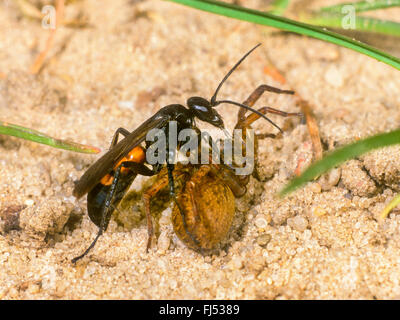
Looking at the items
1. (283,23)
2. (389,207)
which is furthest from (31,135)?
(389,207)

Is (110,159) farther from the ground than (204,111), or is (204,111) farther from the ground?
(204,111)

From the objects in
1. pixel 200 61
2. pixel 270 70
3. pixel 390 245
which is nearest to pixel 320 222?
pixel 390 245

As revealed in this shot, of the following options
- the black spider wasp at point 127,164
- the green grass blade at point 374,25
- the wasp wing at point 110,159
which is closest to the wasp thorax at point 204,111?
the black spider wasp at point 127,164

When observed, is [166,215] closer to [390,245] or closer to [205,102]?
[205,102]

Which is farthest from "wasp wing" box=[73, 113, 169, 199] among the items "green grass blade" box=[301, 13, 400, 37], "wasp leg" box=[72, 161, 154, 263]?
"green grass blade" box=[301, 13, 400, 37]

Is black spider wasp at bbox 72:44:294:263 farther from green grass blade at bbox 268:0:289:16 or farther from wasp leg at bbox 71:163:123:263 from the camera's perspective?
green grass blade at bbox 268:0:289:16

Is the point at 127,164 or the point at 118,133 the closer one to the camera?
the point at 127,164

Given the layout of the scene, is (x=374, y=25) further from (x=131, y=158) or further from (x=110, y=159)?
(x=110, y=159)
